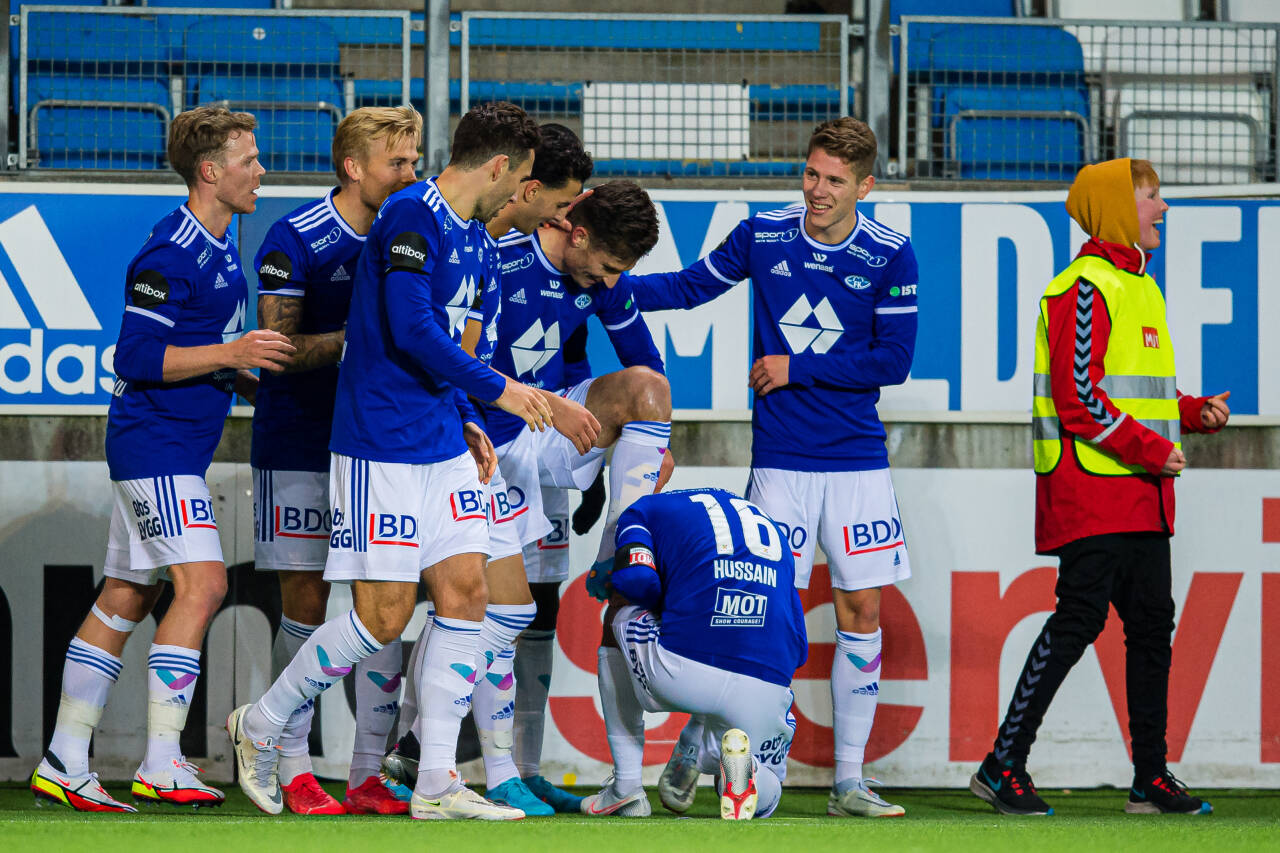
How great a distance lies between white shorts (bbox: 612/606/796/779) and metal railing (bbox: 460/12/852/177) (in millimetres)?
2414

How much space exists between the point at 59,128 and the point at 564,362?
2.52m

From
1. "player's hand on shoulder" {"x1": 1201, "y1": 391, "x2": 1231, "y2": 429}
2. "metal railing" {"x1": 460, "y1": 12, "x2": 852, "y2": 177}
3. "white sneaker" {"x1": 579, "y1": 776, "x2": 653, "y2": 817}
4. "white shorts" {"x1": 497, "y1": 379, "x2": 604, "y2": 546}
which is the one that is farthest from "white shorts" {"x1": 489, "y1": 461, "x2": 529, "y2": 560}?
"player's hand on shoulder" {"x1": 1201, "y1": 391, "x2": 1231, "y2": 429}

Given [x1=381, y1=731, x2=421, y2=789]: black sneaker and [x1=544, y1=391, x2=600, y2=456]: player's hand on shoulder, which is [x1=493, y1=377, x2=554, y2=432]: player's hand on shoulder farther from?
[x1=381, y1=731, x2=421, y2=789]: black sneaker

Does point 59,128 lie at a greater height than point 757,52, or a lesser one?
lesser

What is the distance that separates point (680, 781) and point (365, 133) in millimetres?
2190

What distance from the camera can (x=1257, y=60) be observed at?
6.23m

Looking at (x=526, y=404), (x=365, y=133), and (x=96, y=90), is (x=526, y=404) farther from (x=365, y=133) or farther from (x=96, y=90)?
(x=96, y=90)

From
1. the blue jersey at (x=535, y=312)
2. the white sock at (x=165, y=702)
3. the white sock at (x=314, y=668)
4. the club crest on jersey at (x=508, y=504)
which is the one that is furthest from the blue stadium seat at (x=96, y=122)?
the white sock at (x=314, y=668)

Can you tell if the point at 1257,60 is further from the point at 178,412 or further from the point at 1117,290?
the point at 178,412

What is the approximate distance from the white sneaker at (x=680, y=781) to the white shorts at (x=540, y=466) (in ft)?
2.78

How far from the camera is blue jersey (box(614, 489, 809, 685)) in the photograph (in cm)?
398

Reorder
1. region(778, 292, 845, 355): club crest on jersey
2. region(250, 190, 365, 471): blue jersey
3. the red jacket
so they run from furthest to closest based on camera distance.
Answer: region(778, 292, 845, 355): club crest on jersey, the red jacket, region(250, 190, 365, 471): blue jersey

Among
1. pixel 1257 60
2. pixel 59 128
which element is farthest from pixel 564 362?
pixel 1257 60

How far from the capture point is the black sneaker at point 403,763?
458cm
